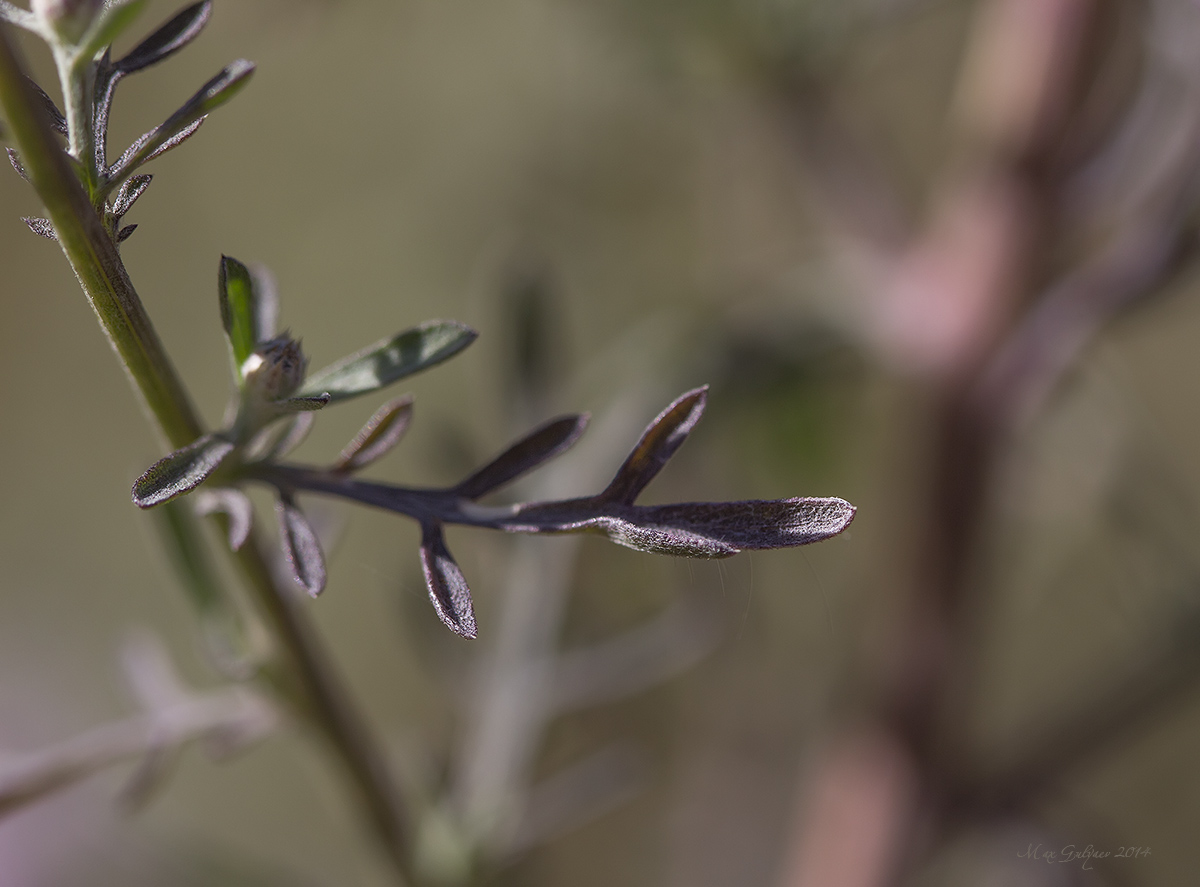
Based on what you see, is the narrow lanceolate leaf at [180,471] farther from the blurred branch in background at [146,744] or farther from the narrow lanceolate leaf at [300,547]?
the blurred branch in background at [146,744]

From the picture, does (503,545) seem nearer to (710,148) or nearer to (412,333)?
(412,333)

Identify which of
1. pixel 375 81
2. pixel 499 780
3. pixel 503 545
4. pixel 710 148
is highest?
pixel 375 81

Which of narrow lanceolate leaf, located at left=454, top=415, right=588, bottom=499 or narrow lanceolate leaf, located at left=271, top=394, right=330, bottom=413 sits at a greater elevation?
narrow lanceolate leaf, located at left=271, top=394, right=330, bottom=413

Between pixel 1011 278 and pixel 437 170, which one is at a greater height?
pixel 437 170

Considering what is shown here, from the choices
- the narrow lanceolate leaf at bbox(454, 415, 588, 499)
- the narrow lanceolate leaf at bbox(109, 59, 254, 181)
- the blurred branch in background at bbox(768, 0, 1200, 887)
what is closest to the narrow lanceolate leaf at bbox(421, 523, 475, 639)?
the narrow lanceolate leaf at bbox(454, 415, 588, 499)

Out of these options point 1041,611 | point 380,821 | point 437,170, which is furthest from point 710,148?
point 380,821

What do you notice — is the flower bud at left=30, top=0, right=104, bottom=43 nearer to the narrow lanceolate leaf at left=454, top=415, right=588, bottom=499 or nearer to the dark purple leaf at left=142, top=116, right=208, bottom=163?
the dark purple leaf at left=142, top=116, right=208, bottom=163

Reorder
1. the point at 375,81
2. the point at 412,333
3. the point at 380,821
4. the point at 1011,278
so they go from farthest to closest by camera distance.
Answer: the point at 375,81 < the point at 1011,278 < the point at 380,821 < the point at 412,333
